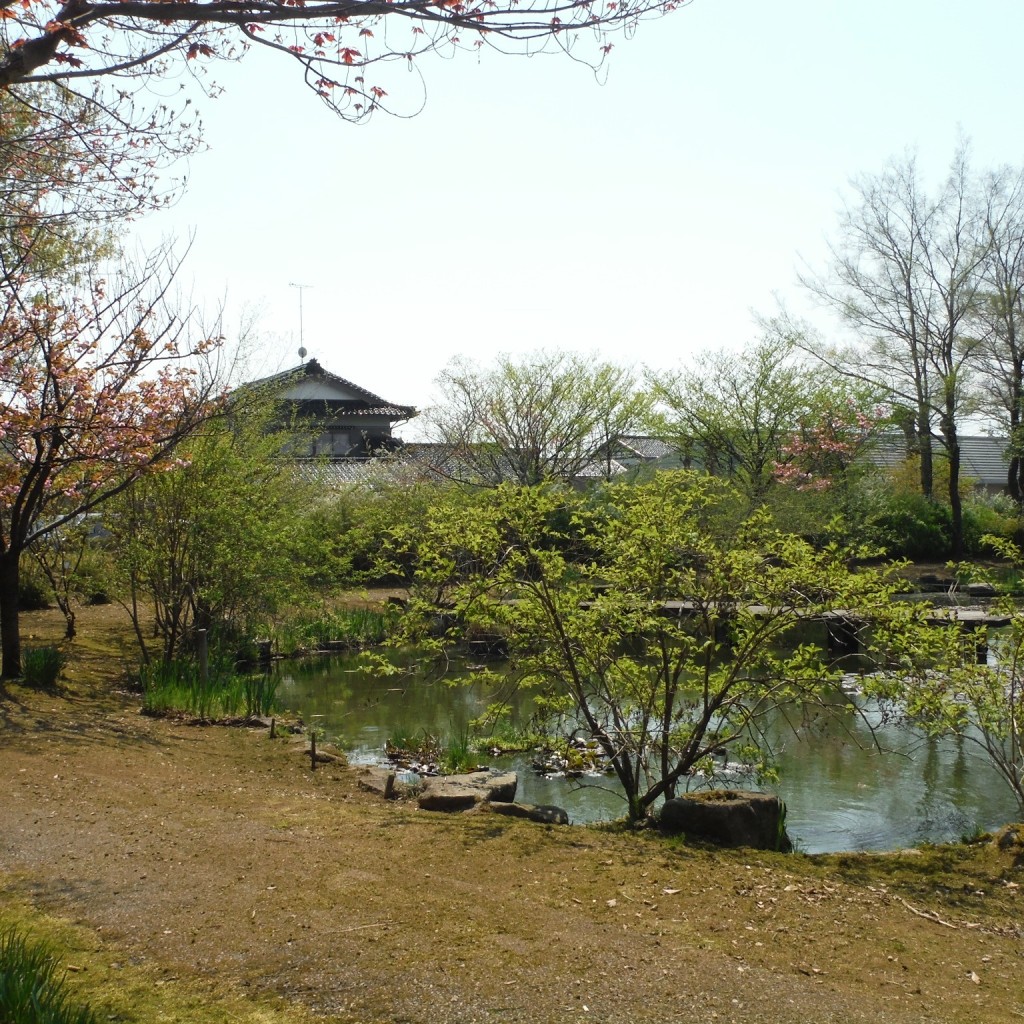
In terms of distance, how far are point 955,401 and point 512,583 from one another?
28.3 meters

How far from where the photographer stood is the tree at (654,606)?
7043 mm

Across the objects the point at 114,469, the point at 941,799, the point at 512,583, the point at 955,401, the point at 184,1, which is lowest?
the point at 941,799

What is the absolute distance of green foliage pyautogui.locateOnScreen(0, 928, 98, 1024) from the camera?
10.8 feet

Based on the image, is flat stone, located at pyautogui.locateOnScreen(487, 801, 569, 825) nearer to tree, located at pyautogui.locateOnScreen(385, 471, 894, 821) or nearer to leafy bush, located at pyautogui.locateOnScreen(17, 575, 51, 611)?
tree, located at pyautogui.locateOnScreen(385, 471, 894, 821)

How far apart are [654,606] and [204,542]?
759 centimetres

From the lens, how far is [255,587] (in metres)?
13.5

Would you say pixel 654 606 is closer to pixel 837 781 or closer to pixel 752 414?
pixel 837 781

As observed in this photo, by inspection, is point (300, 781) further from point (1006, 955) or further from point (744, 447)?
point (744, 447)

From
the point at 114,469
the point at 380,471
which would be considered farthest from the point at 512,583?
the point at 380,471

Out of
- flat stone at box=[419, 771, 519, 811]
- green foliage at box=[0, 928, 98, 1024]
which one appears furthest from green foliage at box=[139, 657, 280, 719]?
green foliage at box=[0, 928, 98, 1024]

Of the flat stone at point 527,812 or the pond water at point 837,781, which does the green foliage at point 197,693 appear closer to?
the pond water at point 837,781

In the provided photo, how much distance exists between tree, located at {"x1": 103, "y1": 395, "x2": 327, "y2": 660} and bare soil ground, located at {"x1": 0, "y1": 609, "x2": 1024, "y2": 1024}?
5.25 meters

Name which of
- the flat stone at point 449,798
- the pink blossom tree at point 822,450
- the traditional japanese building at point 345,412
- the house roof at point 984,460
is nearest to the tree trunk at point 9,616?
the flat stone at point 449,798

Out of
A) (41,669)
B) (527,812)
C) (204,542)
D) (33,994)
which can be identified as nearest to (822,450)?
(204,542)
